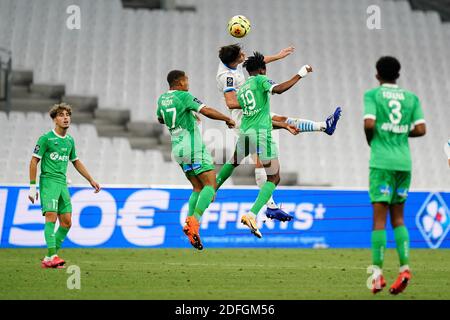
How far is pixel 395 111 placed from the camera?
881 centimetres

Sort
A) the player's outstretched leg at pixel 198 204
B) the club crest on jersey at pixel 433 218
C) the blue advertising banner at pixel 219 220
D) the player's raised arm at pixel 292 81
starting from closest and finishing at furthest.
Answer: the player's raised arm at pixel 292 81, the player's outstretched leg at pixel 198 204, the blue advertising banner at pixel 219 220, the club crest on jersey at pixel 433 218

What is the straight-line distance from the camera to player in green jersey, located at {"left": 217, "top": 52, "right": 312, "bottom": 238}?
11750 mm

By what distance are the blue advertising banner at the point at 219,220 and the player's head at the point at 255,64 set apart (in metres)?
6.21

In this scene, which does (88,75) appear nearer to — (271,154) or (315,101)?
(315,101)

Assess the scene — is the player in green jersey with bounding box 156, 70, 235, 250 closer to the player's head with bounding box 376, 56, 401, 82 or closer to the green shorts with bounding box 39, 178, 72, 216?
the green shorts with bounding box 39, 178, 72, 216

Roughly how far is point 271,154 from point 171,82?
5.44 ft

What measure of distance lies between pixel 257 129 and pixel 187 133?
95 cm

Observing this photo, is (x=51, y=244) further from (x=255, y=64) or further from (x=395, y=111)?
(x=395, y=111)

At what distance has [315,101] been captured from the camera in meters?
24.3

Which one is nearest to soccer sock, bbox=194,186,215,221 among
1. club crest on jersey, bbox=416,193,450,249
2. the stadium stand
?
club crest on jersey, bbox=416,193,450,249

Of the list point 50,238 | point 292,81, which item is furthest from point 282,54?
point 50,238

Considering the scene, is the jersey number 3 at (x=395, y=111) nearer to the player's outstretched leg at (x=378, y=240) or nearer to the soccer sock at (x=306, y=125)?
the player's outstretched leg at (x=378, y=240)

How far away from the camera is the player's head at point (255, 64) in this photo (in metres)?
11.8

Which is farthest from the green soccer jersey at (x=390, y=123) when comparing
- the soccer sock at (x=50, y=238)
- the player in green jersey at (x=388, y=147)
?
the soccer sock at (x=50, y=238)
